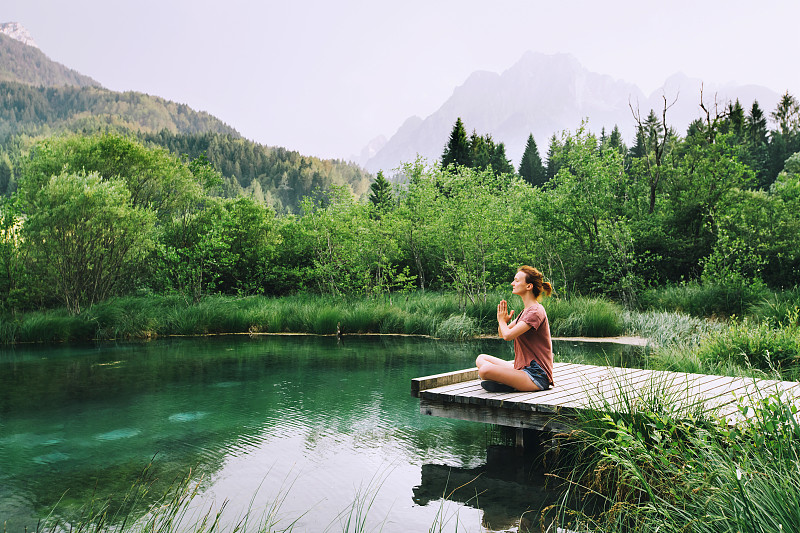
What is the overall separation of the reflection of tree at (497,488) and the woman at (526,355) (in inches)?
23.0

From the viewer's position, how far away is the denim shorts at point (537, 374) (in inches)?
193

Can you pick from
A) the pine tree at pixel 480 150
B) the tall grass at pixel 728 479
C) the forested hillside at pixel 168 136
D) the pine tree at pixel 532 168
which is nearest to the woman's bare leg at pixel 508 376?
the tall grass at pixel 728 479

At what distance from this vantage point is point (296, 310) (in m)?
14.3

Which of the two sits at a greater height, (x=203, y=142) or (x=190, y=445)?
(x=203, y=142)

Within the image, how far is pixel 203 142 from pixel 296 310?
160 ft

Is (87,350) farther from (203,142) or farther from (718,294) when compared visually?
(203,142)

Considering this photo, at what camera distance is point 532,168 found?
50312mm

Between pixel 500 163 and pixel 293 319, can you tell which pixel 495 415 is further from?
pixel 500 163

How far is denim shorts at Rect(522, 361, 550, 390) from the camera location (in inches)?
193

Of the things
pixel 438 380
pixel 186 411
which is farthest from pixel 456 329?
pixel 438 380

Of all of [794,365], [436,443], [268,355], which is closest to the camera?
[436,443]

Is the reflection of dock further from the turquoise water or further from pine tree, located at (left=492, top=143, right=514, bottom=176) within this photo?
pine tree, located at (left=492, top=143, right=514, bottom=176)

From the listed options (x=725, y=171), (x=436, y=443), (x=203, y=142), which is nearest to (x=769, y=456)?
(x=436, y=443)

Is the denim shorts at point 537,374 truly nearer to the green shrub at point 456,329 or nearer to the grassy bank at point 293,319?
the grassy bank at point 293,319
